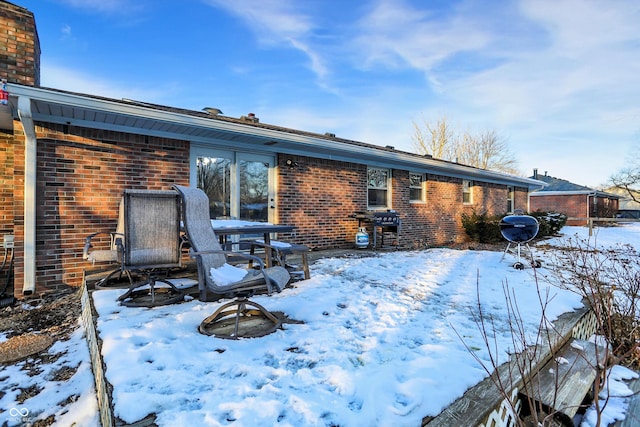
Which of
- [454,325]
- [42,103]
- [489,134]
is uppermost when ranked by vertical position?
[489,134]

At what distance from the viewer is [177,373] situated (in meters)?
1.88

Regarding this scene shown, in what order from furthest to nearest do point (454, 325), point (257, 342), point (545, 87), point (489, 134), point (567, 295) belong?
point (489, 134)
point (545, 87)
point (567, 295)
point (454, 325)
point (257, 342)

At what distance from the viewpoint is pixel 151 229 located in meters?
3.50

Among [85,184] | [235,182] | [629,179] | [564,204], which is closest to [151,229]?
[85,184]

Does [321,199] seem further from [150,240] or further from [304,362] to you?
[304,362]

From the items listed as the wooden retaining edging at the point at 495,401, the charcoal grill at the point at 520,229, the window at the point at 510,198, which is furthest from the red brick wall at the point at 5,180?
the window at the point at 510,198

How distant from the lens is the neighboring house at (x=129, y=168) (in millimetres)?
4297

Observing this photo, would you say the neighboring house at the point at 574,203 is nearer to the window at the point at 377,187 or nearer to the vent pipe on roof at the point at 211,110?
the window at the point at 377,187

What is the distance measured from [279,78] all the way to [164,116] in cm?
749

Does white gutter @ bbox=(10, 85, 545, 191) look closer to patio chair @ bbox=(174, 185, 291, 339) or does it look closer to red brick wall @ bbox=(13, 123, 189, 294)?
red brick wall @ bbox=(13, 123, 189, 294)

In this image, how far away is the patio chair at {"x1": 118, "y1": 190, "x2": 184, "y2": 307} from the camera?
10.9ft

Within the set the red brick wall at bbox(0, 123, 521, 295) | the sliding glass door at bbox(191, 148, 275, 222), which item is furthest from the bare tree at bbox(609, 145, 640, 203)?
the sliding glass door at bbox(191, 148, 275, 222)

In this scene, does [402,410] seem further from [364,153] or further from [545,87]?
[545,87]

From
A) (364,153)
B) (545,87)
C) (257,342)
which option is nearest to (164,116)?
(257,342)
